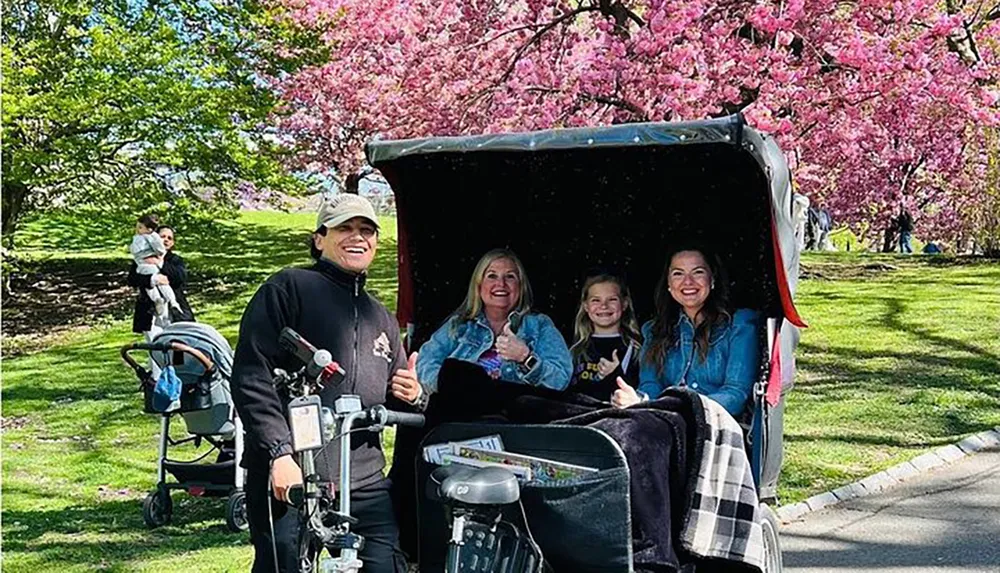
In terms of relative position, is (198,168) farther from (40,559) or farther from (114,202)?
(40,559)

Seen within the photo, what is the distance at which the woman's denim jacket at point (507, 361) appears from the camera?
4.75m

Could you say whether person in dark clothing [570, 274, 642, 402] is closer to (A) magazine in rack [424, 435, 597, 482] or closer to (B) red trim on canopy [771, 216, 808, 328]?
(B) red trim on canopy [771, 216, 808, 328]

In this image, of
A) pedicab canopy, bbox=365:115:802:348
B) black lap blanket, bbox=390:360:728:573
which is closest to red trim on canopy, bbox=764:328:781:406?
pedicab canopy, bbox=365:115:802:348

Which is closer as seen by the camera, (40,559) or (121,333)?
(40,559)

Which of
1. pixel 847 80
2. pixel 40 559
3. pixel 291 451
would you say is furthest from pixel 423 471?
pixel 847 80

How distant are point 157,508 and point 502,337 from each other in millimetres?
3243

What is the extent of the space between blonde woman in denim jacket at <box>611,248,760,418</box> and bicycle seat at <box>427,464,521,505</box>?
1097 millimetres

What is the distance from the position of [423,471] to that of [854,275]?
1714cm

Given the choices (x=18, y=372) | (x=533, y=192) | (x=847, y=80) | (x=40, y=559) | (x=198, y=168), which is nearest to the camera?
(x=533, y=192)

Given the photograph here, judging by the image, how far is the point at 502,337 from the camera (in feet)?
15.8

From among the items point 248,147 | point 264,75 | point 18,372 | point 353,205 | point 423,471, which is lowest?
point 18,372

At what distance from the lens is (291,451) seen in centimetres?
346

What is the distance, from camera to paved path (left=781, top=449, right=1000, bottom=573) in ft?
19.7

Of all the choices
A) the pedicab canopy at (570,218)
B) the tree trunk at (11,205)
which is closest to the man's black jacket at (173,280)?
the pedicab canopy at (570,218)
